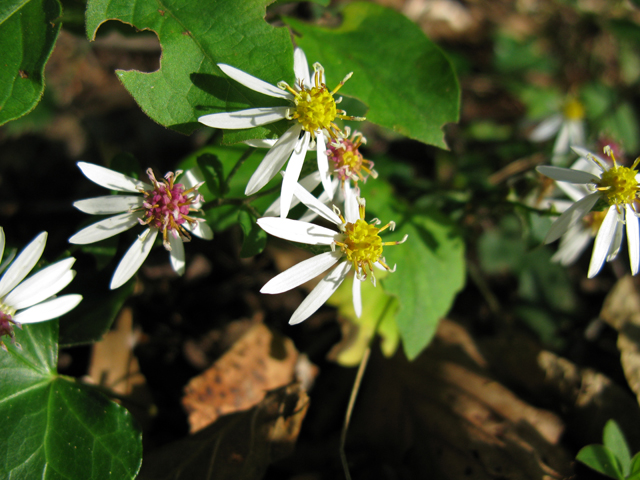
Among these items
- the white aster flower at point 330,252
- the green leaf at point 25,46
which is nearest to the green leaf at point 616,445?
the white aster flower at point 330,252

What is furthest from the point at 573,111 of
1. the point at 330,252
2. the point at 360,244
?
the point at 330,252

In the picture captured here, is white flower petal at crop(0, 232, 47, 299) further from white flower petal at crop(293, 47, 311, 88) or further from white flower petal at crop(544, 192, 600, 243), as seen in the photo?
white flower petal at crop(544, 192, 600, 243)

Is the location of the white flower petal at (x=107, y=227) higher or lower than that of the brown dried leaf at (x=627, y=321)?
higher

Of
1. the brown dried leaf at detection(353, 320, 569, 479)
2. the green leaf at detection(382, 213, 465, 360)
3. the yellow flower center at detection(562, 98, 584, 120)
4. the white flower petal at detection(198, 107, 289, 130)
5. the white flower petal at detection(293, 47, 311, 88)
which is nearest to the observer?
the white flower petal at detection(198, 107, 289, 130)

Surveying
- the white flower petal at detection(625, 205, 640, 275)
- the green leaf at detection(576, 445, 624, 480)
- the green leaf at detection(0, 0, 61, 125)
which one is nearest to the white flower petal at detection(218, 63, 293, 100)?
the green leaf at detection(0, 0, 61, 125)

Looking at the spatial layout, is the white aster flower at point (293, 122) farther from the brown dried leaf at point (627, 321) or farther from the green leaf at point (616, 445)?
the brown dried leaf at point (627, 321)

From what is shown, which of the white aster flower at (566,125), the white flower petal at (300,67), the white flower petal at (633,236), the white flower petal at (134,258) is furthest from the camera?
the white aster flower at (566,125)
